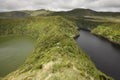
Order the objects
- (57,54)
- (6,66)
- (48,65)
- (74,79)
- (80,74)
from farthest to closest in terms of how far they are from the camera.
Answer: (6,66)
(57,54)
(48,65)
(80,74)
(74,79)

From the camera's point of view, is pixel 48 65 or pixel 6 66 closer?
pixel 48 65

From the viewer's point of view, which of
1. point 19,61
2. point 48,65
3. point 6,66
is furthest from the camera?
point 19,61

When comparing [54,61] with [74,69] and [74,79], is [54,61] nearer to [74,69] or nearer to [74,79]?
[74,69]

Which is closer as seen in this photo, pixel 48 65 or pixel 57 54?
pixel 48 65

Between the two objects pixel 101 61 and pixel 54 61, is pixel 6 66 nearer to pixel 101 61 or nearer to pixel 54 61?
pixel 54 61

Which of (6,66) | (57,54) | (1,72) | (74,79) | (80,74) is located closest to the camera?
(74,79)

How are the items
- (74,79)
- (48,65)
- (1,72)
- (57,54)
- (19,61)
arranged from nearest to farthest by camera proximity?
(74,79)
(48,65)
(57,54)
(1,72)
(19,61)

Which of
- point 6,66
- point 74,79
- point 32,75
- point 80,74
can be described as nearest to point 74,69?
point 80,74

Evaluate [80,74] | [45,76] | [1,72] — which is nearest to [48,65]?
[45,76]

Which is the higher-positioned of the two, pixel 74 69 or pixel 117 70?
pixel 74 69
